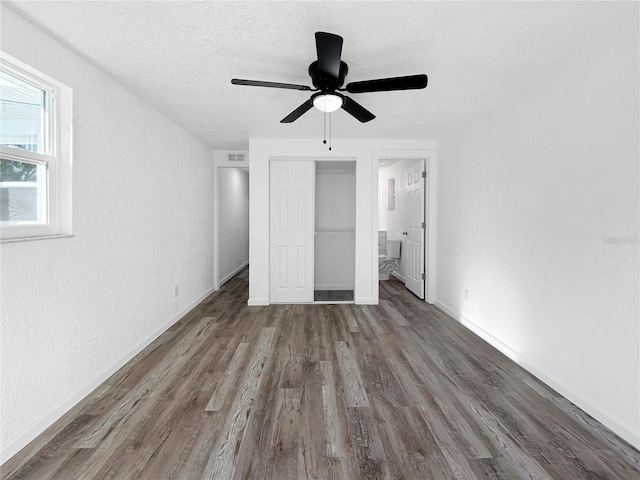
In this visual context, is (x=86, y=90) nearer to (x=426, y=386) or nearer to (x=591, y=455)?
(x=426, y=386)

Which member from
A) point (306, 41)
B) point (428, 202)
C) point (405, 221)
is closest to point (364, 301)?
point (428, 202)

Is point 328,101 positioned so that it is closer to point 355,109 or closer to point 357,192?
point 355,109

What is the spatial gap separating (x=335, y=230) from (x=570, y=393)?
12.9 feet

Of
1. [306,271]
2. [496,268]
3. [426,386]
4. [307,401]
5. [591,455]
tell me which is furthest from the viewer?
[306,271]

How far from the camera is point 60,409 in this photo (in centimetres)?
192

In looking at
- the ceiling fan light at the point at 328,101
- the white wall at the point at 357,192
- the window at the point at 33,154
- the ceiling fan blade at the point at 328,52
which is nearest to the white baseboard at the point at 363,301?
the white wall at the point at 357,192

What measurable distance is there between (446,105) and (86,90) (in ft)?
9.69

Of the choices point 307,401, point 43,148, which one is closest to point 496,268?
point 307,401

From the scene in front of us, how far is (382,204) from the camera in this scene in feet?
24.1

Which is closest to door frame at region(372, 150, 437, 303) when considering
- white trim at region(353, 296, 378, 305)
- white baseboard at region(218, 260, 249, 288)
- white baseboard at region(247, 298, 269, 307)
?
white trim at region(353, 296, 378, 305)

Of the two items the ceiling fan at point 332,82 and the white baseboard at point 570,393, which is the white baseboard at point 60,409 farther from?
the white baseboard at point 570,393

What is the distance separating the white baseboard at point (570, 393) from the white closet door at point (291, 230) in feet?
7.55

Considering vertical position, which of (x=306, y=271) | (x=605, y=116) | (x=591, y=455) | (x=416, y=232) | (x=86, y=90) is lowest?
Answer: (x=591, y=455)

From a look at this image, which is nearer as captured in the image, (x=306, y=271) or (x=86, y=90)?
(x=86, y=90)
